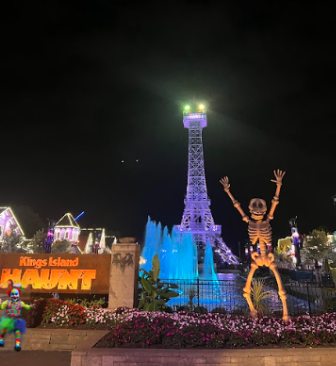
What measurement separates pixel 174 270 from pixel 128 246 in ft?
74.5

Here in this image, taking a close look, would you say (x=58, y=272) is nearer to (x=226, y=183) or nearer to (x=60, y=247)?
(x=226, y=183)

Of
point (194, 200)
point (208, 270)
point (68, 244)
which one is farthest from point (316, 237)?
point (68, 244)

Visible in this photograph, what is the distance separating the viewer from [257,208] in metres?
8.24

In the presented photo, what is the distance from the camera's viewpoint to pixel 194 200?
71.7 metres

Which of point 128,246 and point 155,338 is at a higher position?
point 128,246

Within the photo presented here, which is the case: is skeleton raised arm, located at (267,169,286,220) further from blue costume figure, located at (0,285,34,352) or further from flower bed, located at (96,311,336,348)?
blue costume figure, located at (0,285,34,352)

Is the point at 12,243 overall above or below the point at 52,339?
above

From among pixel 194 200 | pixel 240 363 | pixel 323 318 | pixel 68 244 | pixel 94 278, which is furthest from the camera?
pixel 194 200

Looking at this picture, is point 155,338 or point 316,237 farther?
point 316,237

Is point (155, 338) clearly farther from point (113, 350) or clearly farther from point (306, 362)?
point (306, 362)

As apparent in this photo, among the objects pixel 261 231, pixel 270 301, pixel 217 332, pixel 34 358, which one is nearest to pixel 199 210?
pixel 270 301

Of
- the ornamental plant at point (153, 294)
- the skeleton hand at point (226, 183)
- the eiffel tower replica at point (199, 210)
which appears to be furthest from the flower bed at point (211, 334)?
the eiffel tower replica at point (199, 210)

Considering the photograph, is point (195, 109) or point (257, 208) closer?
point (257, 208)

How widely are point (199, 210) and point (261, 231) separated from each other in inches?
2477
